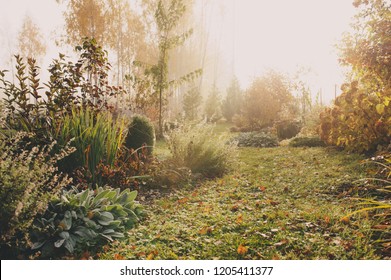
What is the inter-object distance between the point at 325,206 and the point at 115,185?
9.12ft

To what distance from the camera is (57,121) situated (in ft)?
15.3

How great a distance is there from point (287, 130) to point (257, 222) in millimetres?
9456

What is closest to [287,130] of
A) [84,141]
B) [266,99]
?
[266,99]

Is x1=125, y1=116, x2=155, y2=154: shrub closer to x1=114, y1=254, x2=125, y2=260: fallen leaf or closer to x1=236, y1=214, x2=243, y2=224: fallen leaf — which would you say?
x1=236, y1=214, x2=243, y2=224: fallen leaf

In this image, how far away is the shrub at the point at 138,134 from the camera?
769 cm

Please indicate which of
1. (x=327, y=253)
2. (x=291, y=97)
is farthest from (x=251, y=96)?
(x=327, y=253)

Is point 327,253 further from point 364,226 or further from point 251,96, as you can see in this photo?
point 251,96

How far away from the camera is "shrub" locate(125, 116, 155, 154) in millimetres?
7691

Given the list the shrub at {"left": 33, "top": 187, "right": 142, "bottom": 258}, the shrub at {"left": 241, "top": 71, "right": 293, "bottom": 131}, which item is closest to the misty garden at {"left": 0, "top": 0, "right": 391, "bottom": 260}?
the shrub at {"left": 33, "top": 187, "right": 142, "bottom": 258}

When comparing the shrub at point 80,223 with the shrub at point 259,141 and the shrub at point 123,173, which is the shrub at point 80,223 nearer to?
the shrub at point 123,173

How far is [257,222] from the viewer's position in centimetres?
377

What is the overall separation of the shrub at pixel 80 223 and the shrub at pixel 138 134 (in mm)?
4031

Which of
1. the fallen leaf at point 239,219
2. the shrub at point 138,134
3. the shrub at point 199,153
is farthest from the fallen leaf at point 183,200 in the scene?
the shrub at point 138,134

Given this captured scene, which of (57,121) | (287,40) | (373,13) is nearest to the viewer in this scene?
(57,121)
